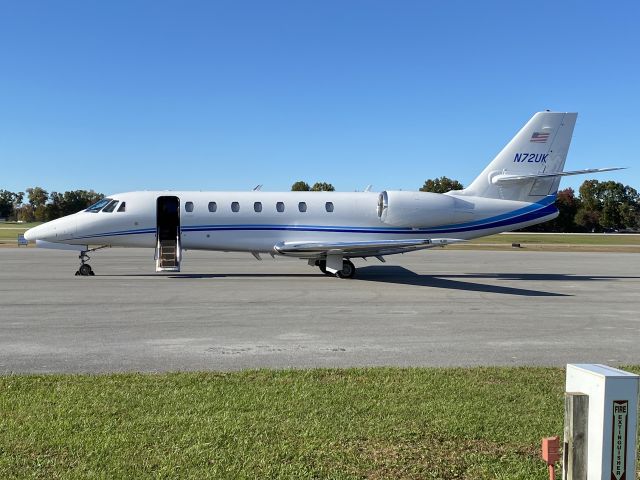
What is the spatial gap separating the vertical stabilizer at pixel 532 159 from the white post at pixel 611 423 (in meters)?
19.2

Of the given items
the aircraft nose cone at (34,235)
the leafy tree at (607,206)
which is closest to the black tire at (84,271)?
the aircraft nose cone at (34,235)

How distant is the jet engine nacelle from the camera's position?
67.6ft

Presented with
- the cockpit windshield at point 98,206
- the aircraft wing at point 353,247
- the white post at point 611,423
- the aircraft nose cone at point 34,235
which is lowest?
the white post at point 611,423

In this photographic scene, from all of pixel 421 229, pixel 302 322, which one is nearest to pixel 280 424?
pixel 302 322

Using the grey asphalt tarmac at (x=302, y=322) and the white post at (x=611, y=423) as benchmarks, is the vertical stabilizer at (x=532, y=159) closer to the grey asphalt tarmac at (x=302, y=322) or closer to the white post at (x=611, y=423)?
the grey asphalt tarmac at (x=302, y=322)

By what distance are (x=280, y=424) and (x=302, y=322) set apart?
603 cm

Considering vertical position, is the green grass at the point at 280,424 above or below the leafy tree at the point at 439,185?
below

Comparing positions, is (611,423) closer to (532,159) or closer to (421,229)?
(421,229)

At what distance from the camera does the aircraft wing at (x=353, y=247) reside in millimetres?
18328

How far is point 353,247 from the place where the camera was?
61.7 feet

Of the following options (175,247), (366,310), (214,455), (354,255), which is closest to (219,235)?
(175,247)

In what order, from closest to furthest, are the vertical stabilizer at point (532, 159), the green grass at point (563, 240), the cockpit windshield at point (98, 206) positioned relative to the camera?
the cockpit windshield at point (98, 206)
the vertical stabilizer at point (532, 159)
the green grass at point (563, 240)

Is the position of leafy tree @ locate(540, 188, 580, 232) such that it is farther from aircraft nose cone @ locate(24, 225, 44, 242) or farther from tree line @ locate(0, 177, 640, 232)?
aircraft nose cone @ locate(24, 225, 44, 242)

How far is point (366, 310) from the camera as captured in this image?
12.9 m
